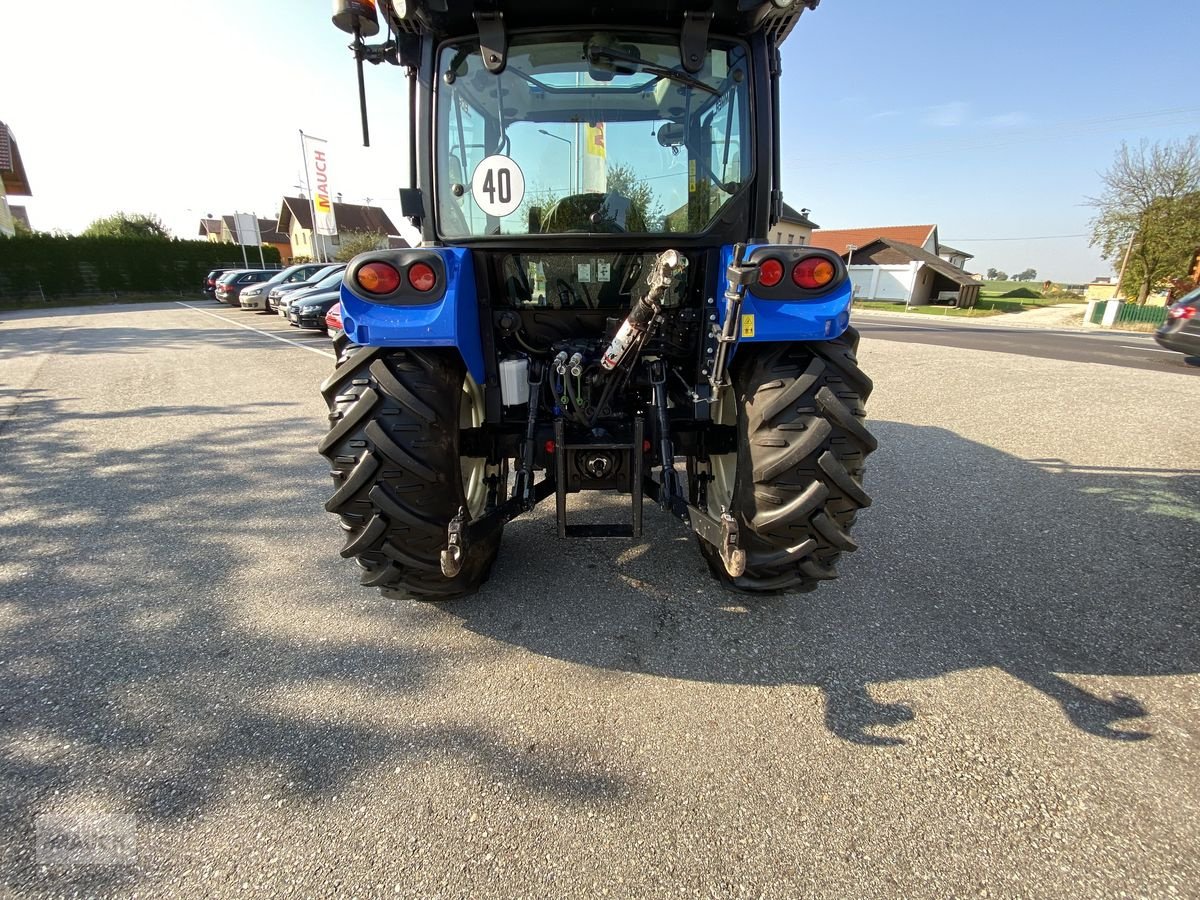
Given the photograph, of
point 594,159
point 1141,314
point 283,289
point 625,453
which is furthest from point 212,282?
point 1141,314

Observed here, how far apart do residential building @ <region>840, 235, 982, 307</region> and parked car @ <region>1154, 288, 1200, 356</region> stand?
35.8 metres

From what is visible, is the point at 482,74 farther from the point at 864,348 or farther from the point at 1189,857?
the point at 864,348

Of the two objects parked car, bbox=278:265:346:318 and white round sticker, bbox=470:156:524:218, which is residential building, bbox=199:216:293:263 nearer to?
parked car, bbox=278:265:346:318

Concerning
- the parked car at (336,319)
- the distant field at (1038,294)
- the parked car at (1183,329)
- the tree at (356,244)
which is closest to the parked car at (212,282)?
the tree at (356,244)

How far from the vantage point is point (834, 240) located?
1996 inches

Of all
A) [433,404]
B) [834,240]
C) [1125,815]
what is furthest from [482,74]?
[834,240]

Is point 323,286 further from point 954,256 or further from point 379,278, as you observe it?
point 954,256

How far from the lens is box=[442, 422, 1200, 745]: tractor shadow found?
2271 mm

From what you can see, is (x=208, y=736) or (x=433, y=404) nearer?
(x=208, y=736)

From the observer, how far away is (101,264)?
1172 inches

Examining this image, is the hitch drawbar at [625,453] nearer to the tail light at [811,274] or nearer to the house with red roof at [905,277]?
the tail light at [811,274]

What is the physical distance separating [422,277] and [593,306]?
0.84 metres

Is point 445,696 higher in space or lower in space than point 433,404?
lower

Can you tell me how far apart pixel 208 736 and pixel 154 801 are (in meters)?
0.26
